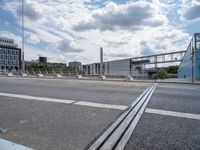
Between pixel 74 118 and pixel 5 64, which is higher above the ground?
pixel 5 64

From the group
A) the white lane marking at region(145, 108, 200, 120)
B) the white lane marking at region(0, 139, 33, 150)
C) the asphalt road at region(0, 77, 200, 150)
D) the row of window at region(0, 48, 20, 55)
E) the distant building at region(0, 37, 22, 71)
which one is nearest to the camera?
the white lane marking at region(0, 139, 33, 150)

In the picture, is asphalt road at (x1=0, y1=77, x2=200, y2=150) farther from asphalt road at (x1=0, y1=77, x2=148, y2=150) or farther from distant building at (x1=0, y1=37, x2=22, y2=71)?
distant building at (x1=0, y1=37, x2=22, y2=71)

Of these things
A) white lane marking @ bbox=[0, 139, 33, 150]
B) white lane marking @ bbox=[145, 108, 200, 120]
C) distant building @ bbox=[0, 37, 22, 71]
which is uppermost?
distant building @ bbox=[0, 37, 22, 71]

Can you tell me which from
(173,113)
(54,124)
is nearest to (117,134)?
(54,124)

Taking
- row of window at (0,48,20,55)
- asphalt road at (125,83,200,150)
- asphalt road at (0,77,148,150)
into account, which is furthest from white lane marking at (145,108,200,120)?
row of window at (0,48,20,55)

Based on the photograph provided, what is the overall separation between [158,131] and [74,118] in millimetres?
1770

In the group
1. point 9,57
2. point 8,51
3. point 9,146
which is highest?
point 8,51

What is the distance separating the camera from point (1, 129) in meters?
3.24

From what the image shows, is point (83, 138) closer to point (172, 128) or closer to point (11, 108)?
point (172, 128)

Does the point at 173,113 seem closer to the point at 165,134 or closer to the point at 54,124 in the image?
the point at 165,134

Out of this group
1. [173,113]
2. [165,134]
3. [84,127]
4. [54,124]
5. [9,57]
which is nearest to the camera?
[165,134]

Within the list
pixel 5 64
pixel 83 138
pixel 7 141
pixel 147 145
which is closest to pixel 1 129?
pixel 7 141

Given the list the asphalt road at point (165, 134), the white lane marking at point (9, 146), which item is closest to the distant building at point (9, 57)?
the white lane marking at point (9, 146)

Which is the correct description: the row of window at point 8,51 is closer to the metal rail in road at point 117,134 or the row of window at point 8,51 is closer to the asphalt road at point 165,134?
the metal rail in road at point 117,134
